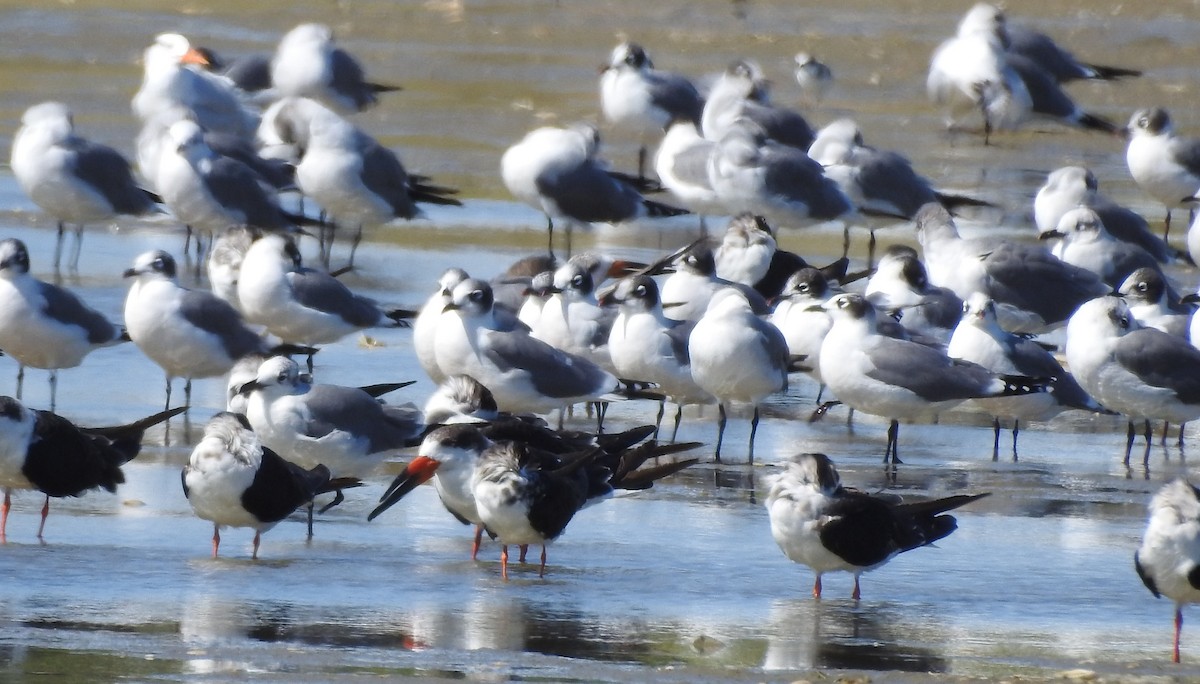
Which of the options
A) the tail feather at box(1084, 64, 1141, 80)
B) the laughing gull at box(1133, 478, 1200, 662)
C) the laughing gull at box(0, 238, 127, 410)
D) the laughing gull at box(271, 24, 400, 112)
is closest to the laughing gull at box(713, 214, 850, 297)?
the laughing gull at box(0, 238, 127, 410)

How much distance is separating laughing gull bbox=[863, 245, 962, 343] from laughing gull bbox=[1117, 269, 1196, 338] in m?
0.96

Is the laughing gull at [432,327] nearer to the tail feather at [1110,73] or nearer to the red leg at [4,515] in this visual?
the red leg at [4,515]

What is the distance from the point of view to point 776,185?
597 inches

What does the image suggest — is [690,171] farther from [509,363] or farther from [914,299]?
[509,363]

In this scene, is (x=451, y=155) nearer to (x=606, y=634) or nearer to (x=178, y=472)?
(x=178, y=472)

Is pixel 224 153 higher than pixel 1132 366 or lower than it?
higher

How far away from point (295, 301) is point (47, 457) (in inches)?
145

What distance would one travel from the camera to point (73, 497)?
8508mm

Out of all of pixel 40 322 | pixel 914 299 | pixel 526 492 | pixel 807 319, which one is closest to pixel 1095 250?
pixel 914 299

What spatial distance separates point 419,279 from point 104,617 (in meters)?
7.67

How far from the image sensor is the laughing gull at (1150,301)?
37.2 feet

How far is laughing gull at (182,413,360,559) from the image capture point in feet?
25.2

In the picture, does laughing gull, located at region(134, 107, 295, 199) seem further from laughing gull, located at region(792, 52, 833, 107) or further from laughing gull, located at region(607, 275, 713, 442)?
laughing gull, located at region(792, 52, 833, 107)

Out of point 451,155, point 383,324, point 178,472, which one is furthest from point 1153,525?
point 451,155
